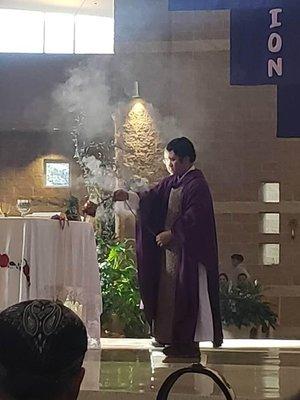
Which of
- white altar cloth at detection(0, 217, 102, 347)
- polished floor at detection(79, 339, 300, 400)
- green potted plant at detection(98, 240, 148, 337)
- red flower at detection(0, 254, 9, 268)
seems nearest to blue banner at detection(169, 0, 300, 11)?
white altar cloth at detection(0, 217, 102, 347)

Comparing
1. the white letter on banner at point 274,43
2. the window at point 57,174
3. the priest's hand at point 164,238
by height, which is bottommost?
the priest's hand at point 164,238

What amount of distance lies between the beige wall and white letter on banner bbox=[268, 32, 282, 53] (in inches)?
140

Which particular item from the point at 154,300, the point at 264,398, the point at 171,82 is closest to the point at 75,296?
the point at 154,300

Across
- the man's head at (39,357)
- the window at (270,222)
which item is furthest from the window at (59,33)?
the man's head at (39,357)

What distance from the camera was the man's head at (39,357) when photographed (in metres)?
1.03

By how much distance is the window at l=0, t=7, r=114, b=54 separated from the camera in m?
9.93

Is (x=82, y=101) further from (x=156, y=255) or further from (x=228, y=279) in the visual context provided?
(x=156, y=255)

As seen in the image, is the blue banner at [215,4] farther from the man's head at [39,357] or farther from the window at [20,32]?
the window at [20,32]

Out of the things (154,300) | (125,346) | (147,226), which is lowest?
(125,346)

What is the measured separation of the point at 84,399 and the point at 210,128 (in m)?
5.07

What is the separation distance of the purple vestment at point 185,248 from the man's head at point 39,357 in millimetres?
3701

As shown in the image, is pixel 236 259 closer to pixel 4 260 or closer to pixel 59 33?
pixel 4 260

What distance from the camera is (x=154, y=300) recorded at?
192 inches

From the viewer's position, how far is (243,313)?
284 inches
